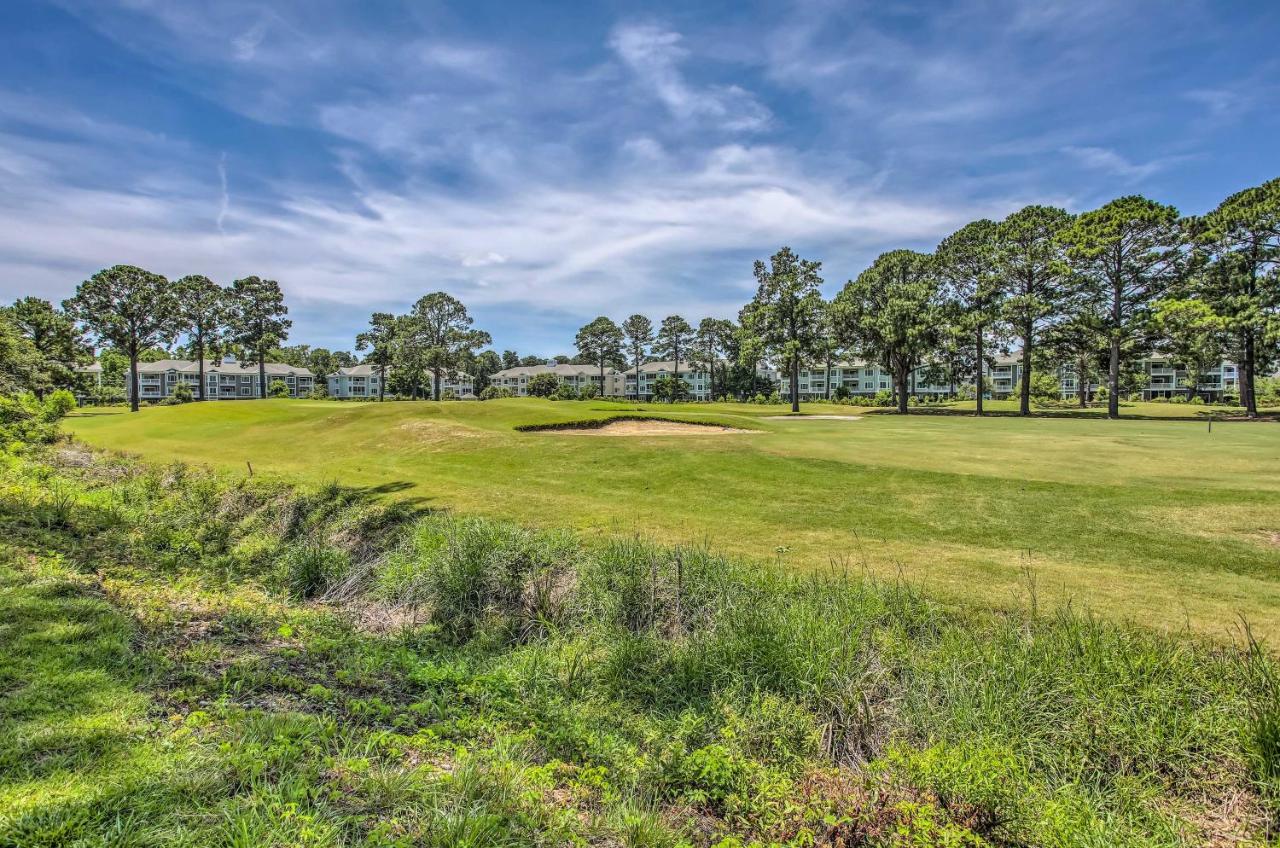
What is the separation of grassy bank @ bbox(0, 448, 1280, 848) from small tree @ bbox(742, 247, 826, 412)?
42.4 metres

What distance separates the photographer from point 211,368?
10444 cm

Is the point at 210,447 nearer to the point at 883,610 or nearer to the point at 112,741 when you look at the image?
the point at 112,741

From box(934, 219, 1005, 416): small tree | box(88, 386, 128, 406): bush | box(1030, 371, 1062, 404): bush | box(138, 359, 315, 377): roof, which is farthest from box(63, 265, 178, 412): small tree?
box(1030, 371, 1062, 404): bush

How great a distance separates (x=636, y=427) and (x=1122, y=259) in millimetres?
38185

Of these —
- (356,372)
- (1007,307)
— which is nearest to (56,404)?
(1007,307)

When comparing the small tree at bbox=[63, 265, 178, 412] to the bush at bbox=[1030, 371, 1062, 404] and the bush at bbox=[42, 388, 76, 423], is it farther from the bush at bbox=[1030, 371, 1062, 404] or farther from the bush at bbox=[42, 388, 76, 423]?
the bush at bbox=[1030, 371, 1062, 404]

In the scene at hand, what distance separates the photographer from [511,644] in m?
6.80

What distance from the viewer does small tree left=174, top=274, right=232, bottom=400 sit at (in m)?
60.6

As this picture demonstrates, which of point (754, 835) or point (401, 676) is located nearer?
point (754, 835)

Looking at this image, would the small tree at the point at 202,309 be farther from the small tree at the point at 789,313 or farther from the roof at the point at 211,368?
the small tree at the point at 789,313

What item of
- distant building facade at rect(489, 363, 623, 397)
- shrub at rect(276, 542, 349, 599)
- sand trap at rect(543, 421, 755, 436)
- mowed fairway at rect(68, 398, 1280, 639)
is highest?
distant building facade at rect(489, 363, 623, 397)

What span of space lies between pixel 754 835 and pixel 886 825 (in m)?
0.85

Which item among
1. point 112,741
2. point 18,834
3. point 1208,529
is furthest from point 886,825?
point 1208,529

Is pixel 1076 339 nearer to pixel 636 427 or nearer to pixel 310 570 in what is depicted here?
pixel 636 427
